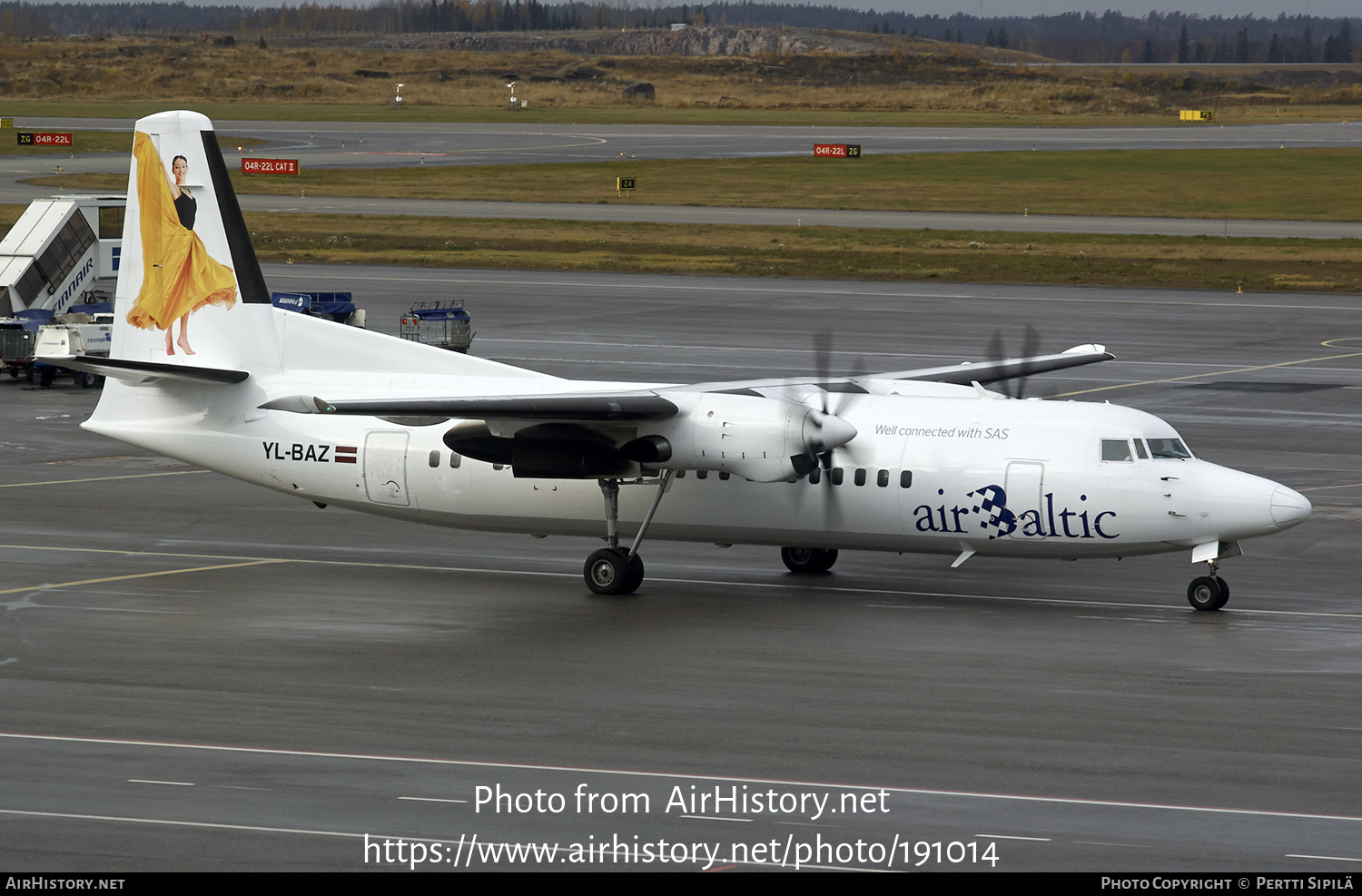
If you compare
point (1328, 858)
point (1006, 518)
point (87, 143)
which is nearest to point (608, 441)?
point (1006, 518)

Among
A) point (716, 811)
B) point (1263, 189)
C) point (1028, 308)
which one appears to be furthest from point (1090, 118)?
point (716, 811)

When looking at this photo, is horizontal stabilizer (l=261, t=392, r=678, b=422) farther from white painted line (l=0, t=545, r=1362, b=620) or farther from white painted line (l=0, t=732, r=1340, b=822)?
white painted line (l=0, t=732, r=1340, b=822)

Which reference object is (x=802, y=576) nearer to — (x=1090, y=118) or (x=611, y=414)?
(x=611, y=414)

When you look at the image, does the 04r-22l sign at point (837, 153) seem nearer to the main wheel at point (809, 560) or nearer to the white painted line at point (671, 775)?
the main wheel at point (809, 560)

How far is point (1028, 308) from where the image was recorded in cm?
5978

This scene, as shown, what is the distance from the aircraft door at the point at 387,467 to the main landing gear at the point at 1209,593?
11924 mm

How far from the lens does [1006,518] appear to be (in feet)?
74.9

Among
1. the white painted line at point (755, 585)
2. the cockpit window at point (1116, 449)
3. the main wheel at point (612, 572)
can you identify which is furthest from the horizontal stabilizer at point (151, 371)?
the cockpit window at point (1116, 449)

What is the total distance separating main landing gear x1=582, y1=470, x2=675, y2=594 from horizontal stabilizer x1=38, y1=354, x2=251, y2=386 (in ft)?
21.1

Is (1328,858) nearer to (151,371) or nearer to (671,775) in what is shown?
(671,775)

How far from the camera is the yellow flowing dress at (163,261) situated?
26.4 meters

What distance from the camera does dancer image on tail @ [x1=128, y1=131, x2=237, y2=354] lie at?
26.4 m

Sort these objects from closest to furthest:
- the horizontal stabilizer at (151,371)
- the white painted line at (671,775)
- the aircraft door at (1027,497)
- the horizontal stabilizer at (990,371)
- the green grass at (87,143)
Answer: the white painted line at (671,775) < the aircraft door at (1027,497) < the horizontal stabilizer at (151,371) < the horizontal stabilizer at (990,371) < the green grass at (87,143)
